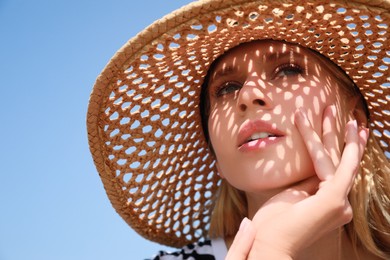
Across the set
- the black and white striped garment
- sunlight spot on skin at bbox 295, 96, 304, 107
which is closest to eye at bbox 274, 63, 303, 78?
sunlight spot on skin at bbox 295, 96, 304, 107

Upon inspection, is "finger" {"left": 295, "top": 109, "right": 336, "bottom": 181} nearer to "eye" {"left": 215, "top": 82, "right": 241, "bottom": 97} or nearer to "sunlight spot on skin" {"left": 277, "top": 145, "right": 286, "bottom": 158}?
"sunlight spot on skin" {"left": 277, "top": 145, "right": 286, "bottom": 158}

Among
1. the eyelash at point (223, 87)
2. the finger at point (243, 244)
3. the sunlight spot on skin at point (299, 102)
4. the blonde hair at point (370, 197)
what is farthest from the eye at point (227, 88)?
the finger at point (243, 244)

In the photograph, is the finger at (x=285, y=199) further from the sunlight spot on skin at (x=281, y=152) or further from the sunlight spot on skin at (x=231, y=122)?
the sunlight spot on skin at (x=231, y=122)

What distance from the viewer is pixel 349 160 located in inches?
49.4

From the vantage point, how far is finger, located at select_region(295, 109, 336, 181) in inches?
→ 49.0

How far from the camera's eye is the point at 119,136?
1.60 m

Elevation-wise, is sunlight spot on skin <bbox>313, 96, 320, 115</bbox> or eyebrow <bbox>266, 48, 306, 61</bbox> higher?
eyebrow <bbox>266, 48, 306, 61</bbox>

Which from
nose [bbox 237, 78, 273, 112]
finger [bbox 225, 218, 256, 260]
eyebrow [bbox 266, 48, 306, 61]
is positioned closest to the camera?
finger [bbox 225, 218, 256, 260]

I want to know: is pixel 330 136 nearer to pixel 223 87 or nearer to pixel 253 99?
pixel 253 99

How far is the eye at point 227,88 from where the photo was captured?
5.00 ft

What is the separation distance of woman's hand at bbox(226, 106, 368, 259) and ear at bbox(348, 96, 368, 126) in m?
0.23

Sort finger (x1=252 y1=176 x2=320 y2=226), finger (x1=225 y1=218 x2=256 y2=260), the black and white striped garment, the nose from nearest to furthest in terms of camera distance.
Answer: finger (x1=225 y1=218 x2=256 y2=260), finger (x1=252 y1=176 x2=320 y2=226), the nose, the black and white striped garment

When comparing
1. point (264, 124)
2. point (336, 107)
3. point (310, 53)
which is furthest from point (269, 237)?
point (310, 53)

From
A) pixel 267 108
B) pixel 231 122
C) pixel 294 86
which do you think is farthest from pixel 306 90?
pixel 231 122
